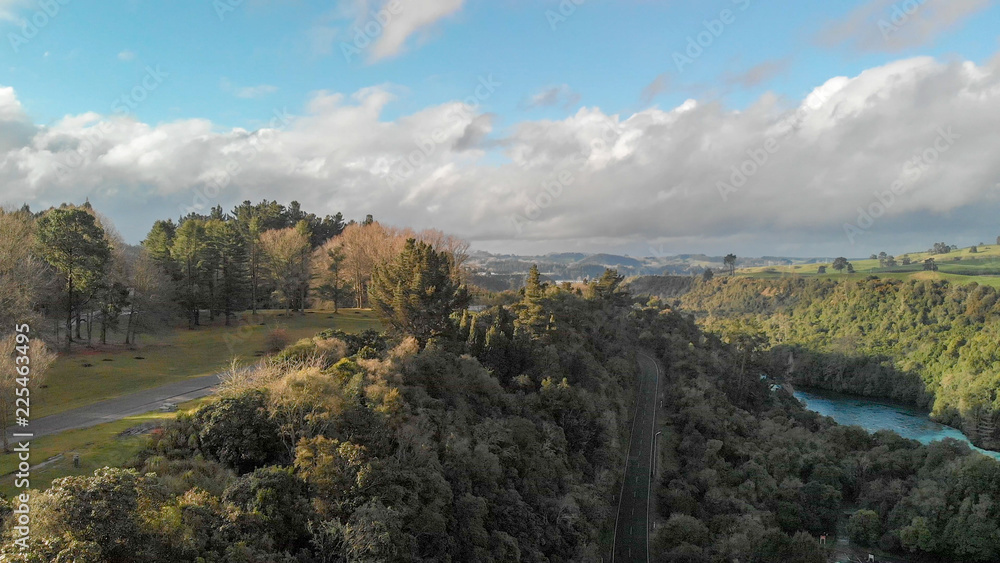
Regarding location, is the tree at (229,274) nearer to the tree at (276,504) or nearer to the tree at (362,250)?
the tree at (362,250)

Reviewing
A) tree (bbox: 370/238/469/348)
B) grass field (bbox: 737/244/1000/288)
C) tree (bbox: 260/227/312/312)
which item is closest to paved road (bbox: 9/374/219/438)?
tree (bbox: 370/238/469/348)

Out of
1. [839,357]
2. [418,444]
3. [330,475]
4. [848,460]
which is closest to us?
[330,475]

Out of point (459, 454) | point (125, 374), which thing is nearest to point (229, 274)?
point (125, 374)

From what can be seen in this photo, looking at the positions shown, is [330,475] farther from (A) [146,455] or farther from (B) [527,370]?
(B) [527,370]

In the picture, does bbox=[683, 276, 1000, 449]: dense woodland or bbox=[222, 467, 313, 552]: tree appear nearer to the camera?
bbox=[222, 467, 313, 552]: tree

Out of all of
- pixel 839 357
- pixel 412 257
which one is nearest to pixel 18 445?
pixel 412 257

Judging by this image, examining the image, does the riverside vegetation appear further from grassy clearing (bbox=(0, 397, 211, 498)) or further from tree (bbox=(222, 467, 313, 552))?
grassy clearing (bbox=(0, 397, 211, 498))

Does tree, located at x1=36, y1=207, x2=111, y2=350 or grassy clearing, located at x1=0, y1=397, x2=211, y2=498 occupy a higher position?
tree, located at x1=36, y1=207, x2=111, y2=350
